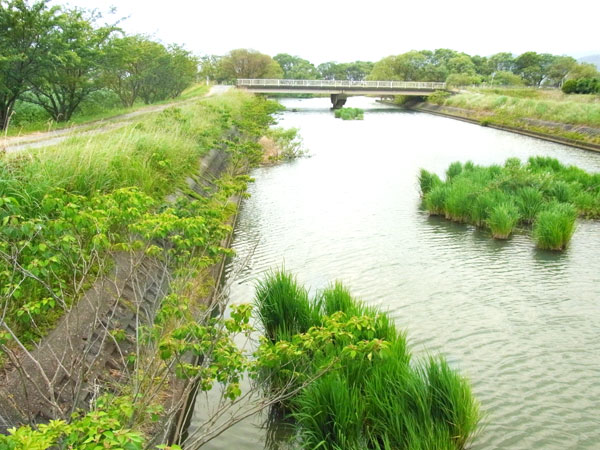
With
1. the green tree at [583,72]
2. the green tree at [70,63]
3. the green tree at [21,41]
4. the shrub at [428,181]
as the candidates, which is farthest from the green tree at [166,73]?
the green tree at [583,72]

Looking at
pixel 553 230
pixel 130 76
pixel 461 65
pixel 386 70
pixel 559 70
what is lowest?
pixel 553 230

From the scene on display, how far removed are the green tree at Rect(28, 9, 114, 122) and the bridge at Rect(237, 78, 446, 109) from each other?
102 feet

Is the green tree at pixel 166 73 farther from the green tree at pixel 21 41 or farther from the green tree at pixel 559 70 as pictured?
the green tree at pixel 559 70

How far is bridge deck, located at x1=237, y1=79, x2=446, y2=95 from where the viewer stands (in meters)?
51.3

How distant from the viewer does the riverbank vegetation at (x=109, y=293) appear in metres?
3.29

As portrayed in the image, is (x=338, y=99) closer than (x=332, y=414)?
No

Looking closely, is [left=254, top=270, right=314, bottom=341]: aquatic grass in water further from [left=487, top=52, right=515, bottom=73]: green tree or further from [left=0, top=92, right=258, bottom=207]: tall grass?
[left=487, top=52, right=515, bottom=73]: green tree

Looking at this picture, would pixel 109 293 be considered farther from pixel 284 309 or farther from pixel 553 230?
pixel 553 230

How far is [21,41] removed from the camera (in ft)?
51.0

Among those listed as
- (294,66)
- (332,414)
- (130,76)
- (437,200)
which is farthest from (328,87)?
(294,66)

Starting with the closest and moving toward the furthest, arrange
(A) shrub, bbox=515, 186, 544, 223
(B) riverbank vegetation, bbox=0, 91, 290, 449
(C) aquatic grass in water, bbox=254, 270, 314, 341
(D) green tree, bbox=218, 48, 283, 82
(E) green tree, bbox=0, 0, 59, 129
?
(B) riverbank vegetation, bbox=0, 91, 290, 449, (C) aquatic grass in water, bbox=254, 270, 314, 341, (A) shrub, bbox=515, 186, 544, 223, (E) green tree, bbox=0, 0, 59, 129, (D) green tree, bbox=218, 48, 283, 82

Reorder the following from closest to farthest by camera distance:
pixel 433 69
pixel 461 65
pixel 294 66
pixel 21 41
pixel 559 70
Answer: pixel 21 41
pixel 433 69
pixel 559 70
pixel 461 65
pixel 294 66

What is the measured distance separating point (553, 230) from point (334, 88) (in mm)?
45145

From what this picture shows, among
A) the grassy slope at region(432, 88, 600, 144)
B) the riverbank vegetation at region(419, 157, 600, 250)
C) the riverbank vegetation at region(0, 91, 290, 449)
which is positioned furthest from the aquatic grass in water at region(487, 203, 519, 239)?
the grassy slope at region(432, 88, 600, 144)
